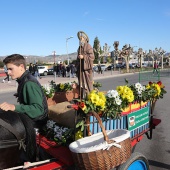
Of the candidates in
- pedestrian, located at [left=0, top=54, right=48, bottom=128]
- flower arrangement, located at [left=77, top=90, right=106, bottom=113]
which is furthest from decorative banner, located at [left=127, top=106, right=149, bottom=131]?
pedestrian, located at [left=0, top=54, right=48, bottom=128]

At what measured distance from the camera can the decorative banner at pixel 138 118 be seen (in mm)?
3318

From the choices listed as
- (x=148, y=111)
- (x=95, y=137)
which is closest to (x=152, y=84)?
(x=148, y=111)

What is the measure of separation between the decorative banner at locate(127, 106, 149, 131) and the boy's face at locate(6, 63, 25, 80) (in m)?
1.63

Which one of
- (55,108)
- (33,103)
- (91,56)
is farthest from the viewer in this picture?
(91,56)

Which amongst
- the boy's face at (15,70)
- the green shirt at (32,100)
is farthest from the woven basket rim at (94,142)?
the boy's face at (15,70)

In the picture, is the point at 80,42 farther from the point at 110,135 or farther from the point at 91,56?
the point at 110,135

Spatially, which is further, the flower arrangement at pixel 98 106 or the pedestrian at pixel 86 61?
the pedestrian at pixel 86 61

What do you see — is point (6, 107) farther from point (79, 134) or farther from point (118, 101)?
point (118, 101)

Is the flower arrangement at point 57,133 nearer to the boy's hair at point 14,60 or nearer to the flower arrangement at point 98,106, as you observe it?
the flower arrangement at point 98,106

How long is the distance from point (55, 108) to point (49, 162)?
1.20m

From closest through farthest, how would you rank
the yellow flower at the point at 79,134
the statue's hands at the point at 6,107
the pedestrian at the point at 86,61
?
the statue's hands at the point at 6,107 < the yellow flower at the point at 79,134 < the pedestrian at the point at 86,61

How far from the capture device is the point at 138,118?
3514mm

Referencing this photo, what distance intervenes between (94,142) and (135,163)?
656 millimetres

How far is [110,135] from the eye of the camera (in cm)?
287
